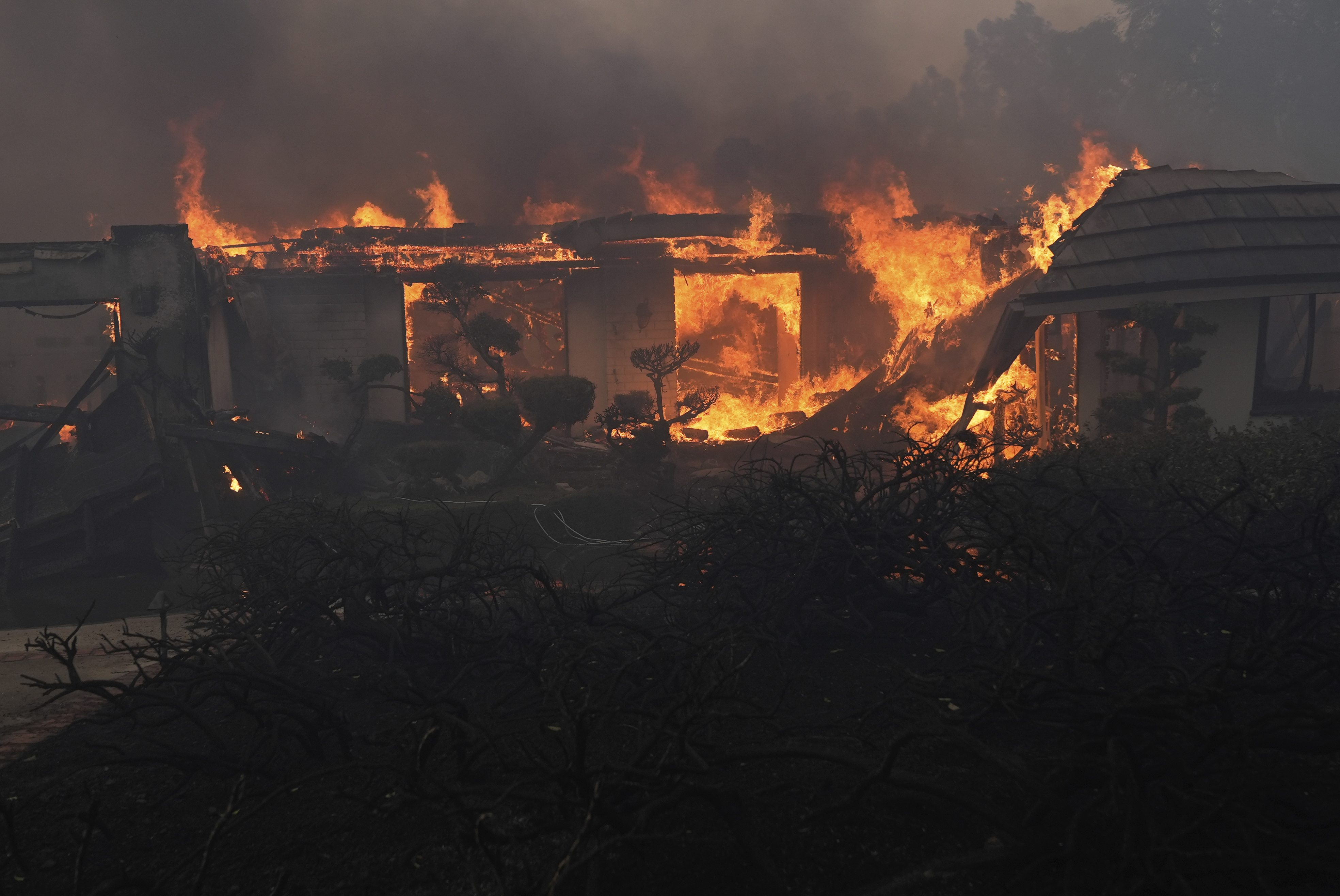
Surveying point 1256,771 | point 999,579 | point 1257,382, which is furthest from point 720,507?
point 1257,382

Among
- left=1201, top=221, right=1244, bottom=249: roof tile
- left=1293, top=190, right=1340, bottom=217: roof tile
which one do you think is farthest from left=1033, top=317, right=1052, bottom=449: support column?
left=1293, top=190, right=1340, bottom=217: roof tile

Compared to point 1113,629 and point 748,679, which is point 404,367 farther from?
point 1113,629

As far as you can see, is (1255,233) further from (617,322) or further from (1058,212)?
(617,322)

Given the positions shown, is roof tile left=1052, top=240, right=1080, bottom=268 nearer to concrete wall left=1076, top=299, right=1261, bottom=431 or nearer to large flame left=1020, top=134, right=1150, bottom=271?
concrete wall left=1076, top=299, right=1261, bottom=431

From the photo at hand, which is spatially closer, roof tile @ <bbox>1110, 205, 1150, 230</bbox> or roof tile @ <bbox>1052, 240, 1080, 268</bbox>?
roof tile @ <bbox>1110, 205, 1150, 230</bbox>

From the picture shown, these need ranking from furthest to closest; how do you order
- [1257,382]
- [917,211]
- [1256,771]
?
[917,211], [1257,382], [1256,771]

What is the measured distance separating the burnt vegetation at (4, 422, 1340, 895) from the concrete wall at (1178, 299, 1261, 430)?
21.6 feet

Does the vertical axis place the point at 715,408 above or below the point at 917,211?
below

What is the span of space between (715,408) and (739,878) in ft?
61.7

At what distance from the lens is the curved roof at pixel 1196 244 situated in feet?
34.5

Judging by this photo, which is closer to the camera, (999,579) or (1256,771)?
(1256,771)

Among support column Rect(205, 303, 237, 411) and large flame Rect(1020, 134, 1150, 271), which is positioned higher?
large flame Rect(1020, 134, 1150, 271)

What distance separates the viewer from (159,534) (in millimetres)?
12219

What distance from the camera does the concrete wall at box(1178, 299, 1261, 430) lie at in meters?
10.8
